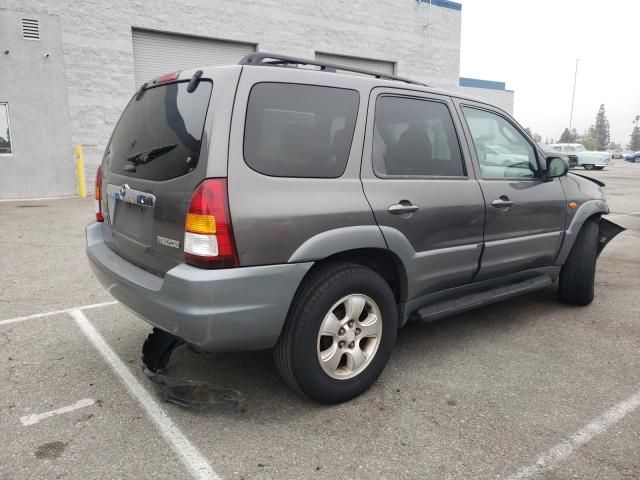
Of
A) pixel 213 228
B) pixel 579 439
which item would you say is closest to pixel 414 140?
pixel 213 228

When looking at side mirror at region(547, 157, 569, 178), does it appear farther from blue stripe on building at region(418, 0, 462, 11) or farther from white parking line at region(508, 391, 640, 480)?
blue stripe on building at region(418, 0, 462, 11)

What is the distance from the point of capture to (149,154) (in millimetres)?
2789

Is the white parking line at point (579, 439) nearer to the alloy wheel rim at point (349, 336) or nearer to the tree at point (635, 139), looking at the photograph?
the alloy wheel rim at point (349, 336)

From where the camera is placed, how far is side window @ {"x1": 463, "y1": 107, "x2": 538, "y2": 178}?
3617mm

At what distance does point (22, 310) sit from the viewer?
445cm

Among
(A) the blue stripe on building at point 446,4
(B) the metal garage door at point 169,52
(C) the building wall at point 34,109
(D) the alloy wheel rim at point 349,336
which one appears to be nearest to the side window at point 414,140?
(D) the alloy wheel rim at point 349,336

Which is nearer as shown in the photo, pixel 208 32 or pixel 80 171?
pixel 80 171

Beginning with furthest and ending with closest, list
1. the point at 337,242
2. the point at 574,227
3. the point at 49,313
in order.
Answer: the point at 49,313 < the point at 574,227 < the point at 337,242

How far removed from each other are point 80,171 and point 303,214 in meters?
13.1

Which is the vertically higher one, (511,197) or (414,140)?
(414,140)

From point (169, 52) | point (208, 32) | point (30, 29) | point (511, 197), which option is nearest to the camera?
point (511, 197)

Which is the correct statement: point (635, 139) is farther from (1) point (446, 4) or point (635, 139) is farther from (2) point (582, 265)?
(2) point (582, 265)

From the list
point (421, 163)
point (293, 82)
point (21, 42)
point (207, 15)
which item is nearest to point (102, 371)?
point (293, 82)

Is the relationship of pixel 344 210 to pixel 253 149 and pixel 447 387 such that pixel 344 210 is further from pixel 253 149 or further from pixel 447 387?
pixel 447 387
